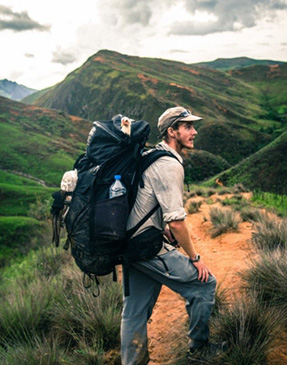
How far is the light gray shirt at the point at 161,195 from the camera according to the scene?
2.23 meters

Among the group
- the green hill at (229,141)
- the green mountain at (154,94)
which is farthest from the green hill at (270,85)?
the green hill at (229,141)

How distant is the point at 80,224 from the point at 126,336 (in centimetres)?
111

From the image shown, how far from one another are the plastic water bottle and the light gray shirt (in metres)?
0.20

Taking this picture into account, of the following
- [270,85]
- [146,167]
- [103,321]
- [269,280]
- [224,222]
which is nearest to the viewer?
[146,167]

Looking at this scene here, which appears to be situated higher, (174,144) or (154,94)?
(154,94)

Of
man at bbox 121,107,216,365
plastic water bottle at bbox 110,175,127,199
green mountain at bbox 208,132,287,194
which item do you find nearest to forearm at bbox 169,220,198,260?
man at bbox 121,107,216,365

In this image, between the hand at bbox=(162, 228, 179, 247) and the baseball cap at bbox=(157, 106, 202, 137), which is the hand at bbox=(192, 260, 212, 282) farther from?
the baseball cap at bbox=(157, 106, 202, 137)

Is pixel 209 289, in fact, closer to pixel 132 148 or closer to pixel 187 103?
pixel 132 148

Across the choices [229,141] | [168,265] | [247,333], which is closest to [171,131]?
[168,265]

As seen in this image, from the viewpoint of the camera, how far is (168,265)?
2.44 meters

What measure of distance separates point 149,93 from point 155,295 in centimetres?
7757

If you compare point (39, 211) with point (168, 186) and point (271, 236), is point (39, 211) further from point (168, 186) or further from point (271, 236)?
point (168, 186)

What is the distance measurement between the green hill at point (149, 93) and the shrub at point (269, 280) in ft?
195

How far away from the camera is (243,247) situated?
6.17 meters
